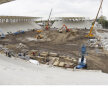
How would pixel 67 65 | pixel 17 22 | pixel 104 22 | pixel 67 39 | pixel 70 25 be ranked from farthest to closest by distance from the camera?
1. pixel 104 22
2. pixel 70 25
3. pixel 17 22
4. pixel 67 39
5. pixel 67 65

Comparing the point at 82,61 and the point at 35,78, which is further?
the point at 82,61

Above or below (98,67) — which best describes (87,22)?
above

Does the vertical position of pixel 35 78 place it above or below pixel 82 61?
above

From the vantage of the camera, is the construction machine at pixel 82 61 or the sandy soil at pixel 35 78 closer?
the sandy soil at pixel 35 78

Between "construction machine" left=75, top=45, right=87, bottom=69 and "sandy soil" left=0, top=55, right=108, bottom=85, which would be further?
"construction machine" left=75, top=45, right=87, bottom=69

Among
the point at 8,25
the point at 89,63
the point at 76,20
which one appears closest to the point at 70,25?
the point at 76,20

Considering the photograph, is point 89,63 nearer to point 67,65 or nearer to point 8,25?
point 67,65

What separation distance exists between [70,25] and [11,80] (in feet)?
172
